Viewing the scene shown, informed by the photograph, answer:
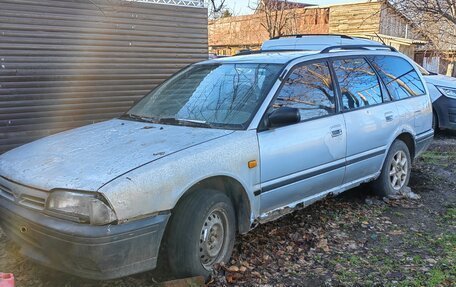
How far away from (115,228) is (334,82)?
2.80 m

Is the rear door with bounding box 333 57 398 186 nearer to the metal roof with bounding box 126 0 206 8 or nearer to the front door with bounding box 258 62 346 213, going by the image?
the front door with bounding box 258 62 346 213

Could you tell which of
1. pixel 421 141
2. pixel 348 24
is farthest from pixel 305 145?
pixel 348 24

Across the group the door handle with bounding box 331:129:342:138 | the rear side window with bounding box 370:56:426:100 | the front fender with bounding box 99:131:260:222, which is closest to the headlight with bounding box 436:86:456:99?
the rear side window with bounding box 370:56:426:100

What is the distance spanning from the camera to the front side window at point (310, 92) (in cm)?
418

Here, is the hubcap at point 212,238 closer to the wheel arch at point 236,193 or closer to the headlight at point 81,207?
the wheel arch at point 236,193

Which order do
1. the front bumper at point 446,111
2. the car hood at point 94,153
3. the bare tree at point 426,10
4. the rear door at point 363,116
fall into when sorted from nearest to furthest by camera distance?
1. the car hood at point 94,153
2. the rear door at point 363,116
3. the front bumper at point 446,111
4. the bare tree at point 426,10

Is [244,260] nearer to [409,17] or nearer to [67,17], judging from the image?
[67,17]

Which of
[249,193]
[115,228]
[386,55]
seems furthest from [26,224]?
[386,55]

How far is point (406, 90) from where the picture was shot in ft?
18.6

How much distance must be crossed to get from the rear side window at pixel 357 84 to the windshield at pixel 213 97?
0.89 m

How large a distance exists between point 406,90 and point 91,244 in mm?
4387

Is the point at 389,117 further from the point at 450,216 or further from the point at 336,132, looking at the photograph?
the point at 450,216

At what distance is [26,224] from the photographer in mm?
3045

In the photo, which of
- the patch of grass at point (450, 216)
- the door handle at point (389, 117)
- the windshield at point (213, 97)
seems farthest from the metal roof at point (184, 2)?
the patch of grass at point (450, 216)
